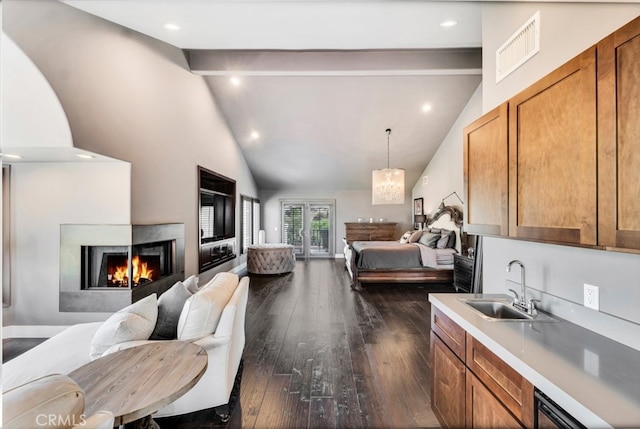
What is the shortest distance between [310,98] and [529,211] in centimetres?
492

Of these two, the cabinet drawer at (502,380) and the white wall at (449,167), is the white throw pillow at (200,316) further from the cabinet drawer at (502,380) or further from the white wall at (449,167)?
the white wall at (449,167)

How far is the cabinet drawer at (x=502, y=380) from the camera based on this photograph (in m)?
1.14

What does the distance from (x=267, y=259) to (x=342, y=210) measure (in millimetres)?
3766

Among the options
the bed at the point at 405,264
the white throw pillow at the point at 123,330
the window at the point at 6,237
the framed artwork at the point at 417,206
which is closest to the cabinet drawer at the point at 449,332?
the white throw pillow at the point at 123,330

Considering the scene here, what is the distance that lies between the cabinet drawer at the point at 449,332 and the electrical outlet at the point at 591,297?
0.65m

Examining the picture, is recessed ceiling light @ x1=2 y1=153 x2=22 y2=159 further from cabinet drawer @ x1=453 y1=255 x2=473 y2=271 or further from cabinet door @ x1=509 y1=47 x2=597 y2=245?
cabinet drawer @ x1=453 y1=255 x2=473 y2=271

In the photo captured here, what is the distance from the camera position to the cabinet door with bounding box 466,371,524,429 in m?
1.25

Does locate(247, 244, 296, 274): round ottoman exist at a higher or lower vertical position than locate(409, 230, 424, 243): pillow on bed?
lower

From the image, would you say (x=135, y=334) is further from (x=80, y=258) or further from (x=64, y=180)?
(x=64, y=180)

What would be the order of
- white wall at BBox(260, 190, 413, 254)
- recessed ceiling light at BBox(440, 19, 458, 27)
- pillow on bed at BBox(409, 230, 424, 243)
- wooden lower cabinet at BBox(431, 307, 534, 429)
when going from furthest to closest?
white wall at BBox(260, 190, 413, 254)
pillow on bed at BBox(409, 230, 424, 243)
recessed ceiling light at BBox(440, 19, 458, 27)
wooden lower cabinet at BBox(431, 307, 534, 429)

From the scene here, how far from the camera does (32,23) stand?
2465 millimetres

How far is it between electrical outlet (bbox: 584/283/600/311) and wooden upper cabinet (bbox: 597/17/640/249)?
476 mm

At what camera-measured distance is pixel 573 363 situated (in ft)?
3.83

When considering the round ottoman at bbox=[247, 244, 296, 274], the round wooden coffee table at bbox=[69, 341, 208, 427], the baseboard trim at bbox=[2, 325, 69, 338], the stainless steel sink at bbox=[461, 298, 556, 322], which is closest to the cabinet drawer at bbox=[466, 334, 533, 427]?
the stainless steel sink at bbox=[461, 298, 556, 322]
